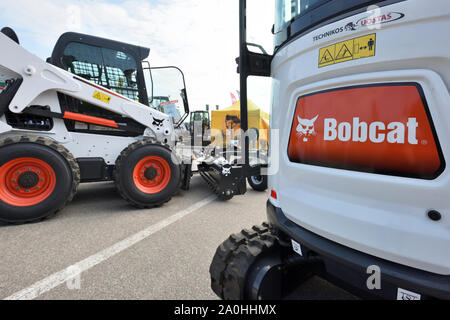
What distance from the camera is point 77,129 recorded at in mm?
3973

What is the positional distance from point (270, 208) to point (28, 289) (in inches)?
81.5

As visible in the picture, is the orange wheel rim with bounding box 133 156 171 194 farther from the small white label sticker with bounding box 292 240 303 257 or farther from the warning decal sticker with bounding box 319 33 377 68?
the warning decal sticker with bounding box 319 33 377 68

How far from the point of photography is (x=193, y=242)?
9.29 ft

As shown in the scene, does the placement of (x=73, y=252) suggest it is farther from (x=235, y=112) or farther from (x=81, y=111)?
(x=235, y=112)

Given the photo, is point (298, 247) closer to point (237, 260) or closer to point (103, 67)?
point (237, 260)

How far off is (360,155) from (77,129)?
4.23 m

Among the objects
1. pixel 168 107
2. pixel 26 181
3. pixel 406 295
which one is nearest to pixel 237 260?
pixel 406 295

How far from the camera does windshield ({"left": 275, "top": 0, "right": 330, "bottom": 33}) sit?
4.34ft

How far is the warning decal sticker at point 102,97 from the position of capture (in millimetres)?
3941

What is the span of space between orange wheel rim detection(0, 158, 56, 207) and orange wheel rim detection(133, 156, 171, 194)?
46.6 inches

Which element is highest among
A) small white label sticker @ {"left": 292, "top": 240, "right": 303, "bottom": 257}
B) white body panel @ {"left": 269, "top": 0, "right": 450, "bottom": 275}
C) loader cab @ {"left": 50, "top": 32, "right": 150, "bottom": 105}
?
loader cab @ {"left": 50, "top": 32, "right": 150, "bottom": 105}

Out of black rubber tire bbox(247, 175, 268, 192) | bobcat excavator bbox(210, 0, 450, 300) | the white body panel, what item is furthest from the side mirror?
the white body panel

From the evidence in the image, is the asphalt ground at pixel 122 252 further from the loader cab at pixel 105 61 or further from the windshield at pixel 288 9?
the loader cab at pixel 105 61
